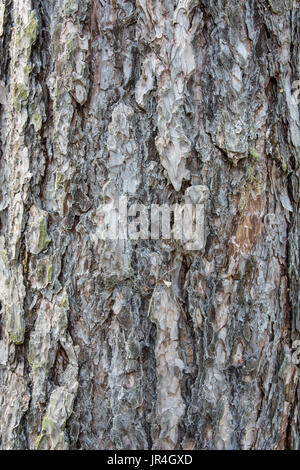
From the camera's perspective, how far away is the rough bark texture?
3.73 feet

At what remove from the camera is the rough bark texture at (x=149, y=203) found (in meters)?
1.14

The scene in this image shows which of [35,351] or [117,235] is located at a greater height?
[117,235]

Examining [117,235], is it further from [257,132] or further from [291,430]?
[291,430]

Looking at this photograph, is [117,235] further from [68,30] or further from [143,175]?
[68,30]

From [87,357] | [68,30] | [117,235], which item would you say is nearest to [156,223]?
[117,235]

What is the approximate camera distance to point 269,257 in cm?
120

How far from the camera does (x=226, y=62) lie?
44.9 inches

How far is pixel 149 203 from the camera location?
3.77ft

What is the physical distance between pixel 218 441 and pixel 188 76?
906 mm

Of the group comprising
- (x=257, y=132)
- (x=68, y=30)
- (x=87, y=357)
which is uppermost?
(x=68, y=30)

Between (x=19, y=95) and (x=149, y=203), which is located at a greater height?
(x=19, y=95)

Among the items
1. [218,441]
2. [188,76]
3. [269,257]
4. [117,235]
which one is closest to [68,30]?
[188,76]

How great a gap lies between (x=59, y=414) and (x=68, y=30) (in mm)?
956

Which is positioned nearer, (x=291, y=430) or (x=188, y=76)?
(x=188, y=76)
